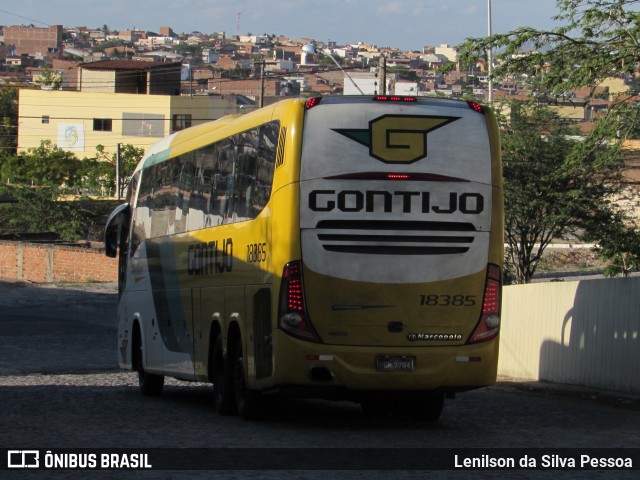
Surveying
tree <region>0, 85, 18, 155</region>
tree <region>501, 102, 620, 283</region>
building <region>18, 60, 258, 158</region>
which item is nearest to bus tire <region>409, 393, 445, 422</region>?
tree <region>501, 102, 620, 283</region>

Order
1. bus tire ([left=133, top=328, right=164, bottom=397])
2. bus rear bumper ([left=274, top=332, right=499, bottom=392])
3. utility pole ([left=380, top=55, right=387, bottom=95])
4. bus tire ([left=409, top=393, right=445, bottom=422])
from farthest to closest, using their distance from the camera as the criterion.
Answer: utility pole ([left=380, top=55, right=387, bottom=95]) < bus tire ([left=133, top=328, right=164, bottom=397]) < bus tire ([left=409, top=393, right=445, bottom=422]) < bus rear bumper ([left=274, top=332, right=499, bottom=392])

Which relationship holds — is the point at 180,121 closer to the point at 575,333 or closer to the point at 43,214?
the point at 43,214

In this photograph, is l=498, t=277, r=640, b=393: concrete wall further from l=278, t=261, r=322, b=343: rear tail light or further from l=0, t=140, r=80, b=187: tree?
l=0, t=140, r=80, b=187: tree

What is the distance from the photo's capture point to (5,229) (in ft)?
235

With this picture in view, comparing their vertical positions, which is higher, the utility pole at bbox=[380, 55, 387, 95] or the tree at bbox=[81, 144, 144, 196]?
the utility pole at bbox=[380, 55, 387, 95]

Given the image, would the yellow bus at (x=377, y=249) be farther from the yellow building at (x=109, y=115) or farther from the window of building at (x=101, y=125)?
the window of building at (x=101, y=125)

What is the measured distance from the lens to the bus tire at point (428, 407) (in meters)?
15.2

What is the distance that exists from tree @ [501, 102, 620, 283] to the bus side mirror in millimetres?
18325

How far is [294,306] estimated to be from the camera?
13.6m

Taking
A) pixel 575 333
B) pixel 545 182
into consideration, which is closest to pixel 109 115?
pixel 545 182

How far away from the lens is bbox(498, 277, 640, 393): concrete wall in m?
19.5

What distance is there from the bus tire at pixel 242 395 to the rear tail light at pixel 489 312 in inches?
112

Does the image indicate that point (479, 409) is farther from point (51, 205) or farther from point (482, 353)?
point (51, 205)

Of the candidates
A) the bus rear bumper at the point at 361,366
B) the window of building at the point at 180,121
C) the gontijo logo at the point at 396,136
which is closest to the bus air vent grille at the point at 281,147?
the gontijo logo at the point at 396,136
